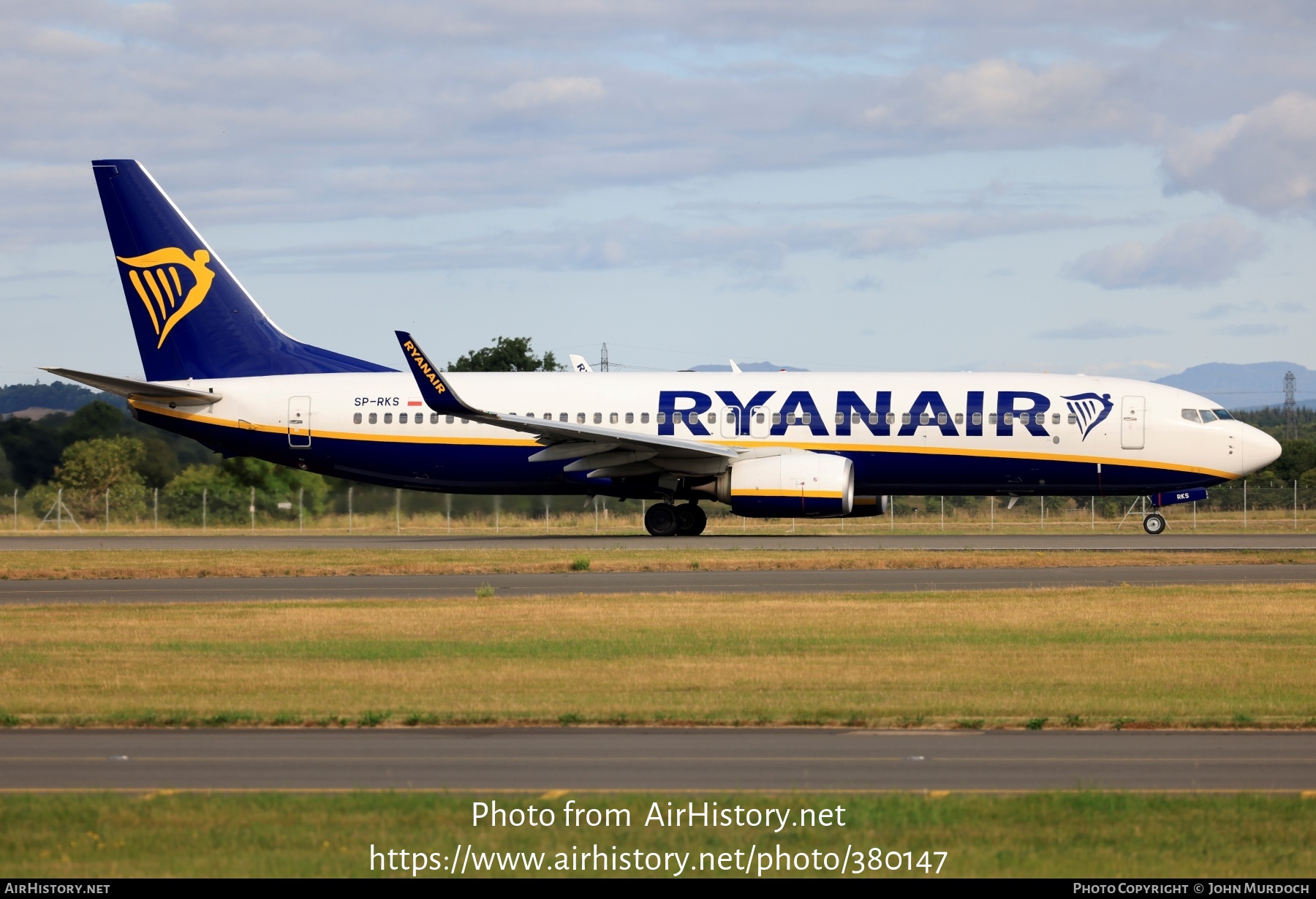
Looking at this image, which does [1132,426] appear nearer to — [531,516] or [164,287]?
[531,516]

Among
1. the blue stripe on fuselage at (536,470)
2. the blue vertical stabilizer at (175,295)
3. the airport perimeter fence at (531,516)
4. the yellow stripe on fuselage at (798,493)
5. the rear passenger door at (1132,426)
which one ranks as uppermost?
the blue vertical stabilizer at (175,295)

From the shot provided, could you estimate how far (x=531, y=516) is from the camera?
51.2 meters

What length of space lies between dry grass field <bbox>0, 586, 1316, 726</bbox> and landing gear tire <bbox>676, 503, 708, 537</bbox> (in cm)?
1631

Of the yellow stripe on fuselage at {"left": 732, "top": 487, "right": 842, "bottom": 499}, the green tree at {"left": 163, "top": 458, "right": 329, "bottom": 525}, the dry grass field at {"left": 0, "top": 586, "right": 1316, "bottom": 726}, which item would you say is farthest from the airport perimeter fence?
the dry grass field at {"left": 0, "top": 586, "right": 1316, "bottom": 726}

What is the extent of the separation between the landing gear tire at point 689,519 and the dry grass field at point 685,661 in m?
16.3

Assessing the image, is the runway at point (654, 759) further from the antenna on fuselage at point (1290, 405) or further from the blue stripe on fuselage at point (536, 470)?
the antenna on fuselage at point (1290, 405)

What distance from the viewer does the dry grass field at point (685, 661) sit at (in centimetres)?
1380

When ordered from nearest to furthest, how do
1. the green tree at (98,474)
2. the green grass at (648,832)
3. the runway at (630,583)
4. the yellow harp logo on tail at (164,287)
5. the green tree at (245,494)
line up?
the green grass at (648,832), the runway at (630,583), the yellow harp logo on tail at (164,287), the green tree at (245,494), the green tree at (98,474)

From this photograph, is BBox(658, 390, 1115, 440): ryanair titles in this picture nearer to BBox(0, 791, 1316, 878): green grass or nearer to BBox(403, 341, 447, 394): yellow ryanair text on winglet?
BBox(403, 341, 447, 394): yellow ryanair text on winglet

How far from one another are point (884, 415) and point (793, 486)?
10.9 ft

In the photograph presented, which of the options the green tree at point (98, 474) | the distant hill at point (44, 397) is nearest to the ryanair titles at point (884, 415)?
the green tree at point (98, 474)

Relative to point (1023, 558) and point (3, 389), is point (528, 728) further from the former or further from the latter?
point (3, 389)

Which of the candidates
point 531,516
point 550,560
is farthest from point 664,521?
point 531,516

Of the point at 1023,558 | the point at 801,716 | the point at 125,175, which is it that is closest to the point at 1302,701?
the point at 801,716
